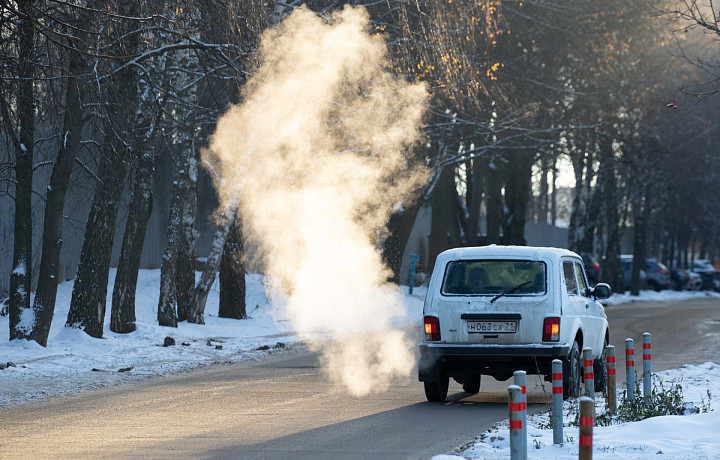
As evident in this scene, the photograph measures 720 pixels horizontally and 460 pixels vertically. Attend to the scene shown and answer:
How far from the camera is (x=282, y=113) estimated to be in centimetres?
2200

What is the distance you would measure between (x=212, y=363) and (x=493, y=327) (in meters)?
6.49

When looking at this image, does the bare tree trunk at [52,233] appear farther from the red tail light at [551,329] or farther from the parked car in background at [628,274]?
the parked car in background at [628,274]

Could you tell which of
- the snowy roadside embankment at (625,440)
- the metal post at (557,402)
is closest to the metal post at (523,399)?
the snowy roadside embankment at (625,440)

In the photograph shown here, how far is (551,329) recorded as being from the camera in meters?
11.3

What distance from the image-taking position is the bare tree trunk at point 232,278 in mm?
24578

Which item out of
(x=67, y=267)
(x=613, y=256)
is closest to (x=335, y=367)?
(x=67, y=267)

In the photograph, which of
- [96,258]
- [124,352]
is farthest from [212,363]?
[96,258]

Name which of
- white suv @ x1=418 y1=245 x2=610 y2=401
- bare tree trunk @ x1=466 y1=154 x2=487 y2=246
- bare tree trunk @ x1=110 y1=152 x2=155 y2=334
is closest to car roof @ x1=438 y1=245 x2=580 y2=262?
white suv @ x1=418 y1=245 x2=610 y2=401

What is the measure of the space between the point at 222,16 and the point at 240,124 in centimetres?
813

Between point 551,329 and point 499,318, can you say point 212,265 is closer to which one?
point 499,318

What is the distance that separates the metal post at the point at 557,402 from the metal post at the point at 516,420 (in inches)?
67.8

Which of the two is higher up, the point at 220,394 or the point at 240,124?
the point at 240,124

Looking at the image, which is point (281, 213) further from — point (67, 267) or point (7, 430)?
point (7, 430)

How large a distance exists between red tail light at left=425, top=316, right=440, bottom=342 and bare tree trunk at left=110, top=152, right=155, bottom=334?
29.8ft
